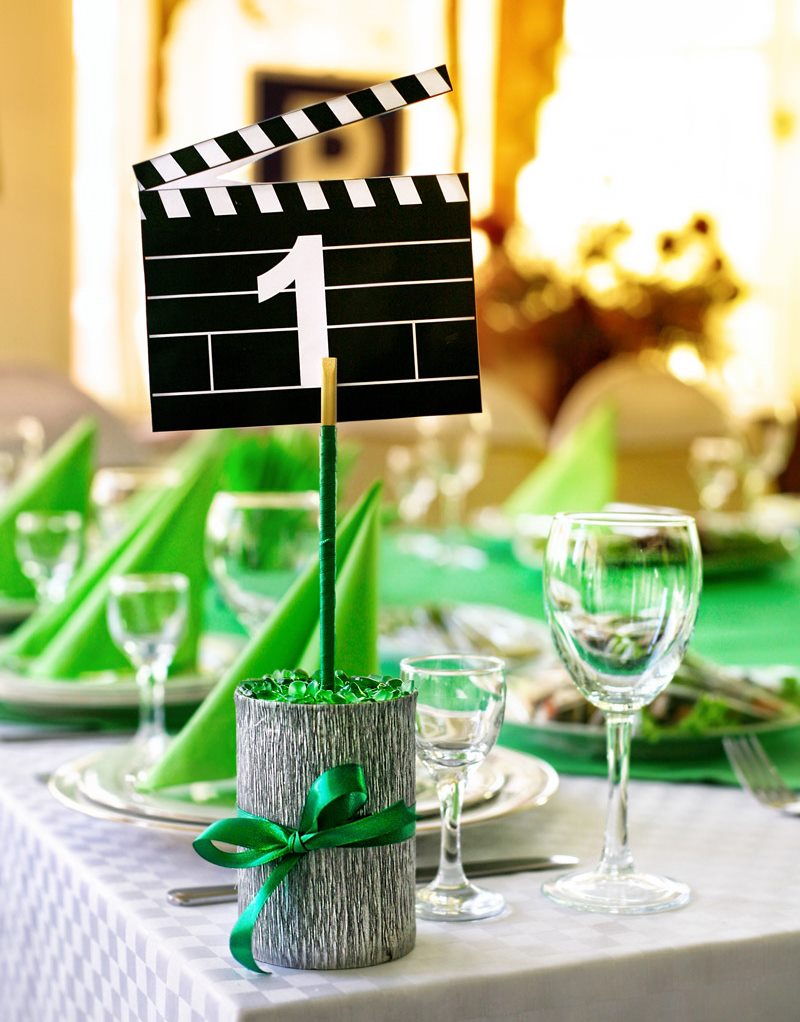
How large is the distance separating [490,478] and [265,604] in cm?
229

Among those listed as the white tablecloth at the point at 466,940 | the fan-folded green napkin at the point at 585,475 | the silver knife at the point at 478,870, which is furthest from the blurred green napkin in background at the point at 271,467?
the silver knife at the point at 478,870

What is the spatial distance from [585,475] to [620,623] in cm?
148

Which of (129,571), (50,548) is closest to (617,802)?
(129,571)

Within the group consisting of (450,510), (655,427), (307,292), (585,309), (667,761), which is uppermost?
(585,309)

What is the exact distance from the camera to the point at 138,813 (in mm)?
792

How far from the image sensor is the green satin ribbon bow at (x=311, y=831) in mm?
611

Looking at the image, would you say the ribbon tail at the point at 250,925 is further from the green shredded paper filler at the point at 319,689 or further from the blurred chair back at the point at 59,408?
the blurred chair back at the point at 59,408

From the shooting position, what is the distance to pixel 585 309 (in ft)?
18.6

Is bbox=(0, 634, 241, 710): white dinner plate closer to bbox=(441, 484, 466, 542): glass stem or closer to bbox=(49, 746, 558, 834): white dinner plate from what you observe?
bbox=(49, 746, 558, 834): white dinner plate

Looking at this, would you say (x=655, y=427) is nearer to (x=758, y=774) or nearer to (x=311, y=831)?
(x=758, y=774)

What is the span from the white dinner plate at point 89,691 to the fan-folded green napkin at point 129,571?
0.07ft

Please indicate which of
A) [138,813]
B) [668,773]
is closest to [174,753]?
[138,813]

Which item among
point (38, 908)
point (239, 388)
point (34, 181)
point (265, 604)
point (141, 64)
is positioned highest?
point (141, 64)

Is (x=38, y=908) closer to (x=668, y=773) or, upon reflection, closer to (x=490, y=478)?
(x=668, y=773)
